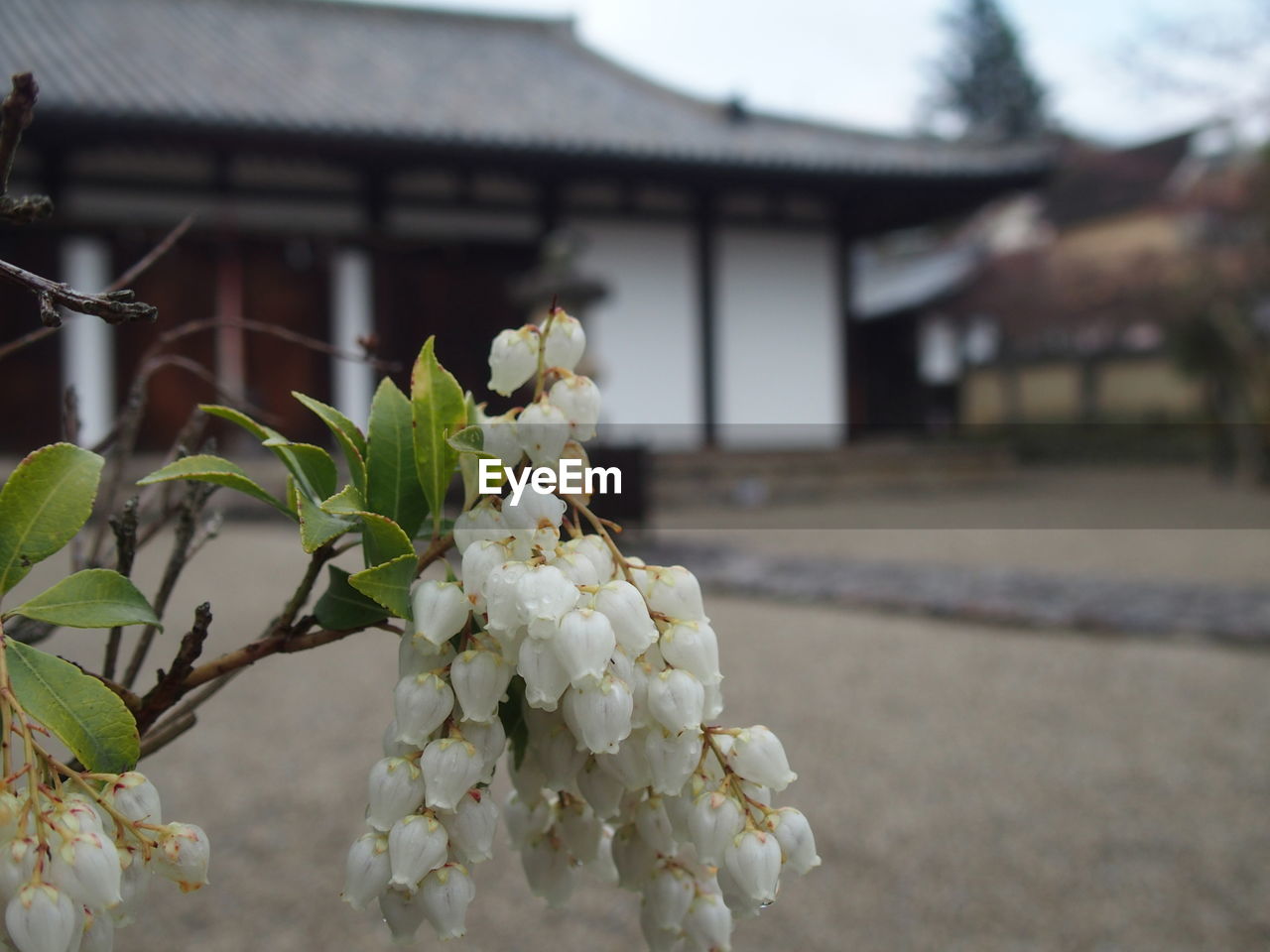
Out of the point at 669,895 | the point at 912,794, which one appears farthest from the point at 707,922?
the point at 912,794

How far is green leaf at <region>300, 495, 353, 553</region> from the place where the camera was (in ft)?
1.25

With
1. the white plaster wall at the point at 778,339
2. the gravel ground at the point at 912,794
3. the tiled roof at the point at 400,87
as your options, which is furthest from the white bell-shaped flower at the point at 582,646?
the white plaster wall at the point at 778,339

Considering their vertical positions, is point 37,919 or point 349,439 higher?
point 349,439

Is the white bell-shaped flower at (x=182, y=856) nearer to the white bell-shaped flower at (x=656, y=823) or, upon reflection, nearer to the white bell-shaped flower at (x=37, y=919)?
the white bell-shaped flower at (x=37, y=919)

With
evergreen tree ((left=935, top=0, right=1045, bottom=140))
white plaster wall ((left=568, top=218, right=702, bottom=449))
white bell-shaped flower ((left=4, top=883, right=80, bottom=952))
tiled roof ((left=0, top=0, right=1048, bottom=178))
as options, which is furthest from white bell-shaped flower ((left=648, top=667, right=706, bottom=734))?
evergreen tree ((left=935, top=0, right=1045, bottom=140))

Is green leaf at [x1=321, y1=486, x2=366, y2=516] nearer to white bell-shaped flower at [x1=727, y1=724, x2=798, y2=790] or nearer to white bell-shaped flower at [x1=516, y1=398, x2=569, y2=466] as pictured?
white bell-shaped flower at [x1=516, y1=398, x2=569, y2=466]

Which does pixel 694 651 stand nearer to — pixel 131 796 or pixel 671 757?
pixel 671 757

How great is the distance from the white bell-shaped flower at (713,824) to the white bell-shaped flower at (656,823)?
3cm

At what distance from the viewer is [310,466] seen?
439 millimetres

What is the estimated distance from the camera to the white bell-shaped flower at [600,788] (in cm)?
44

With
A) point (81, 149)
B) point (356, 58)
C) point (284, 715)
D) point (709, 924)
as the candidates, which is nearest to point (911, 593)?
point (284, 715)

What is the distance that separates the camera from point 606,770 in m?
0.43

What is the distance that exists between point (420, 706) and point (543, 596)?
0.06 metres

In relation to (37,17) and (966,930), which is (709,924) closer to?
(966,930)
